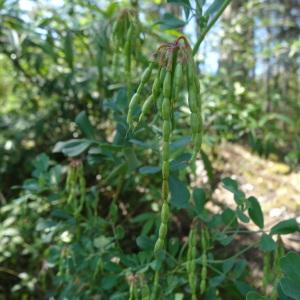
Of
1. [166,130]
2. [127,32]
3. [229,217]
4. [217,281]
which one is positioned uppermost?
[127,32]

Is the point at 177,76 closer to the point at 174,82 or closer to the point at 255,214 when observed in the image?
the point at 174,82

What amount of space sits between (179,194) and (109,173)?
0.61 m

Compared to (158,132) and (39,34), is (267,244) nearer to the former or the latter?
(158,132)

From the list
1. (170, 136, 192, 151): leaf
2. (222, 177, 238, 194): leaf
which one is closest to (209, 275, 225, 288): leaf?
(222, 177, 238, 194): leaf

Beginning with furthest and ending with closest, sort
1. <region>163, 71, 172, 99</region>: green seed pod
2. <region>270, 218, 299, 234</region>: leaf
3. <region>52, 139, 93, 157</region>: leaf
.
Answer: <region>52, 139, 93, 157</region>: leaf, <region>270, 218, 299, 234</region>: leaf, <region>163, 71, 172, 99</region>: green seed pod

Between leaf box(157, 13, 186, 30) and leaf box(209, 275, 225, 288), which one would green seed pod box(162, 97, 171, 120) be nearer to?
leaf box(157, 13, 186, 30)

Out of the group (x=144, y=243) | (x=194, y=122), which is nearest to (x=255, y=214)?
(x=144, y=243)

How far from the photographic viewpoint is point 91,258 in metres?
1.36

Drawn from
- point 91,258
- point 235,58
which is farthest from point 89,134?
point 235,58

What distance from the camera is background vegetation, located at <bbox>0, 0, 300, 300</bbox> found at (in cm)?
116

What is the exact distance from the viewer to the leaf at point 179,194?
1090mm

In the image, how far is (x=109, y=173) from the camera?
1673 mm

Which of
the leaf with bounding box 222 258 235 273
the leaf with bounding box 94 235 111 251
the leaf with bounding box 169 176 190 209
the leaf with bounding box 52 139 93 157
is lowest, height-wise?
the leaf with bounding box 94 235 111 251

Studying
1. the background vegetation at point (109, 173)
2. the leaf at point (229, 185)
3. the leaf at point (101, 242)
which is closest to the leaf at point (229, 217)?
the background vegetation at point (109, 173)
